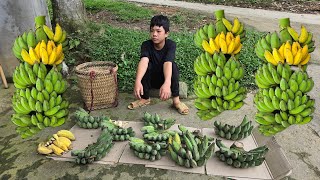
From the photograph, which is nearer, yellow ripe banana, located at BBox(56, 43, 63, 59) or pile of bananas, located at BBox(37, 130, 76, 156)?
yellow ripe banana, located at BBox(56, 43, 63, 59)

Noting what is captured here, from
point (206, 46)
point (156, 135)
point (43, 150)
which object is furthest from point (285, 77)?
point (43, 150)

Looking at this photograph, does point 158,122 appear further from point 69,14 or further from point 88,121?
point 69,14

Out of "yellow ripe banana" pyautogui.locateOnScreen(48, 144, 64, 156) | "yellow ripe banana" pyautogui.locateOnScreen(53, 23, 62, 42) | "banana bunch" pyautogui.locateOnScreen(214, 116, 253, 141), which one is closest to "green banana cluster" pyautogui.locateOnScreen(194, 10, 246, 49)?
"yellow ripe banana" pyautogui.locateOnScreen(53, 23, 62, 42)

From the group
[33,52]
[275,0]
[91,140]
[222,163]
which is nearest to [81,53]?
[91,140]

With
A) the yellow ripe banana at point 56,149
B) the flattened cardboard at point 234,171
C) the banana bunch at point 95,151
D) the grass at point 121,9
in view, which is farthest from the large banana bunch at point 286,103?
the grass at point 121,9

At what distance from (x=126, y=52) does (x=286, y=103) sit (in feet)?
13.4

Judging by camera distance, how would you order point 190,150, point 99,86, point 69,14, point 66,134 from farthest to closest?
point 69,14
point 99,86
point 66,134
point 190,150

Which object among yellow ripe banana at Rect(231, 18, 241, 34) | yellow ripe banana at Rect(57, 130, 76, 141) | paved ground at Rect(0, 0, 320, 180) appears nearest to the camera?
yellow ripe banana at Rect(231, 18, 241, 34)

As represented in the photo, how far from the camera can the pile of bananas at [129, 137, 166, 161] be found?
9.09ft

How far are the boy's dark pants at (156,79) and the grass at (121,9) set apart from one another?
4025 mm

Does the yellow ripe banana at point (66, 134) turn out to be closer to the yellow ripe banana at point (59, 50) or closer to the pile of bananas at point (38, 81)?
the pile of bananas at point (38, 81)

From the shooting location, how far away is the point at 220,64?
1.55 meters

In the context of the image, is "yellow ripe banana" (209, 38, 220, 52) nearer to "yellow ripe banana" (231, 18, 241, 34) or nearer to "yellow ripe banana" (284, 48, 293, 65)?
"yellow ripe banana" (231, 18, 241, 34)

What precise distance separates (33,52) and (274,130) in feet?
4.06
